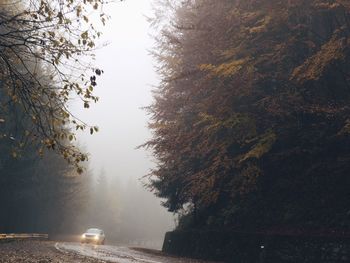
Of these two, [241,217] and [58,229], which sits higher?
[58,229]

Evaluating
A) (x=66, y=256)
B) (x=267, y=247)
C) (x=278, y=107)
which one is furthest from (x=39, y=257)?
(x=278, y=107)

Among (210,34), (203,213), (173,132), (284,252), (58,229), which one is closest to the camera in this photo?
(284,252)

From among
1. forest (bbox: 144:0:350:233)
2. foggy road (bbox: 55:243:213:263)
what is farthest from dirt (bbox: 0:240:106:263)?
forest (bbox: 144:0:350:233)

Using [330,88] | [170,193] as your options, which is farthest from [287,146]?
[170,193]

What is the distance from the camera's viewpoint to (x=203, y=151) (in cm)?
1816

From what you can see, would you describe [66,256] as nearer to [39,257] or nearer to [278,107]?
[39,257]

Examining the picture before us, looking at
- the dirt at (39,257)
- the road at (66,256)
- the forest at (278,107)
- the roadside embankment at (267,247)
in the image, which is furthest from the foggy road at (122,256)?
the forest at (278,107)

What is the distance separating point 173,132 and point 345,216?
8306mm

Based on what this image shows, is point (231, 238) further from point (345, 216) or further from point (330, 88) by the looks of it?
point (330, 88)

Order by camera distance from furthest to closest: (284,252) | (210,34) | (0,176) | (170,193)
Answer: (0,176), (170,193), (210,34), (284,252)

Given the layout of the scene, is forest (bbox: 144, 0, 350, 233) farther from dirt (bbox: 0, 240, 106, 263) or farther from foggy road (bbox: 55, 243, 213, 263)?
dirt (bbox: 0, 240, 106, 263)

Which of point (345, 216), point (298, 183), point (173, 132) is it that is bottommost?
point (345, 216)

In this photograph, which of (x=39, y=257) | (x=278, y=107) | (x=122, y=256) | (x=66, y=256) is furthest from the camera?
(x=122, y=256)

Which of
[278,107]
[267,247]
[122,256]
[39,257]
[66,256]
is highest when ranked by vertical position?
[278,107]
